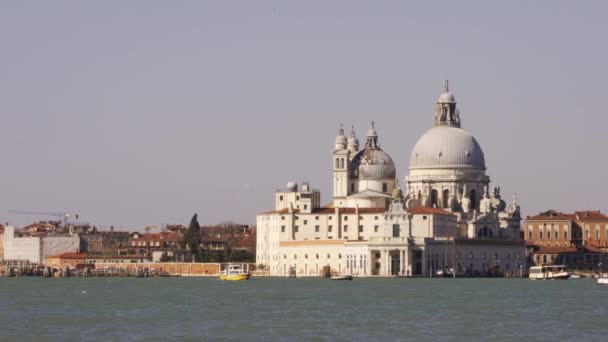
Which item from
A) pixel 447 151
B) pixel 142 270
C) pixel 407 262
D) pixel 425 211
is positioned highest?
pixel 447 151

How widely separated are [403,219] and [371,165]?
12908mm

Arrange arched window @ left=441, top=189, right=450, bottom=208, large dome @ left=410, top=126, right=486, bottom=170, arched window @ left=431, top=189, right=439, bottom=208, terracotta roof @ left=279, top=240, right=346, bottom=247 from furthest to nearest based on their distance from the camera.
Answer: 1. arched window @ left=431, top=189, right=439, bottom=208
2. arched window @ left=441, top=189, right=450, bottom=208
3. large dome @ left=410, top=126, right=486, bottom=170
4. terracotta roof @ left=279, top=240, right=346, bottom=247

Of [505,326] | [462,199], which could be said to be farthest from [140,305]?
[462,199]

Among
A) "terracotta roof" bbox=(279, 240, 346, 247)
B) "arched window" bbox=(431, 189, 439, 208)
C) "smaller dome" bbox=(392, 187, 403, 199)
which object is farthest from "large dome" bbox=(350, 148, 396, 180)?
"terracotta roof" bbox=(279, 240, 346, 247)

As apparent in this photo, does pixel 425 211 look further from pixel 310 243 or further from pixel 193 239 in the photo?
pixel 193 239

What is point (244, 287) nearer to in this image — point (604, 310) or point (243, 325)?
point (604, 310)

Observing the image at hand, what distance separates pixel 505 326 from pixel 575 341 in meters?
5.51

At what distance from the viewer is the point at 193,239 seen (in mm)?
130750

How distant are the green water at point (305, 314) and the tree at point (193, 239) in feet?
152

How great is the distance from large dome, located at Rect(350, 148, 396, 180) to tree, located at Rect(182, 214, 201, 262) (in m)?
13.5

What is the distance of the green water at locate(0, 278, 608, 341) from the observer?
4806 centimetres

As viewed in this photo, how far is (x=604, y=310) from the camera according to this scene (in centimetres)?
6022

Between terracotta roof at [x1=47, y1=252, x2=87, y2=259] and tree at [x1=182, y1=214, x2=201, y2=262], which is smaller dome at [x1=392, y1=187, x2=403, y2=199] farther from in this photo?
terracotta roof at [x1=47, y1=252, x2=87, y2=259]

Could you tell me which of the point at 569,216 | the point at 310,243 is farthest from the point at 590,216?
the point at 310,243
